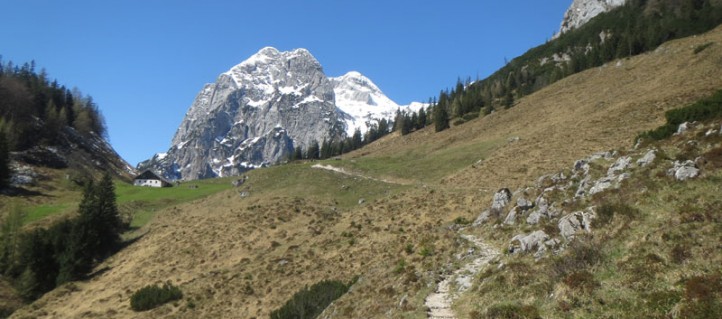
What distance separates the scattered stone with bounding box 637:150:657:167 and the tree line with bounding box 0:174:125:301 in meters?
62.4

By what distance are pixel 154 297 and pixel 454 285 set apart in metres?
29.3

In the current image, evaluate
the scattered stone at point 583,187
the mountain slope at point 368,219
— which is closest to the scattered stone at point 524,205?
the mountain slope at point 368,219

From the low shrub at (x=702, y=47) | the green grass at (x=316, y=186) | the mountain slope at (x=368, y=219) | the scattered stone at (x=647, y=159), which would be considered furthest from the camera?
the low shrub at (x=702, y=47)

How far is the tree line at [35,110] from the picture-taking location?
119 metres

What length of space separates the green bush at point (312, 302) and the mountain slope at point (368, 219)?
220cm

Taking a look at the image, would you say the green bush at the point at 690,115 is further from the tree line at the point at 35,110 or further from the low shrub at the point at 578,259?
the tree line at the point at 35,110

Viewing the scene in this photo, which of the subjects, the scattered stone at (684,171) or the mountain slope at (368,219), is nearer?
the scattered stone at (684,171)

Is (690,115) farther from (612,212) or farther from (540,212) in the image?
(612,212)

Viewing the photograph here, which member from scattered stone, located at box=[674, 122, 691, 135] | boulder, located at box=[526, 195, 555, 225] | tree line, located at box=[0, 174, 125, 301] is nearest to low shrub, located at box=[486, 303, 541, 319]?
boulder, located at box=[526, 195, 555, 225]

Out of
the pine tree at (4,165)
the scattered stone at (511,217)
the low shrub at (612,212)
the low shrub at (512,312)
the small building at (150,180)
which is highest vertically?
the pine tree at (4,165)

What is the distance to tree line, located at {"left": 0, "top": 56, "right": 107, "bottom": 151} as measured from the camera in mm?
119375

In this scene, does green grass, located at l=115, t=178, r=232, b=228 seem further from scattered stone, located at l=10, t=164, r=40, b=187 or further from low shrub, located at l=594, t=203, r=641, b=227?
low shrub, located at l=594, t=203, r=641, b=227

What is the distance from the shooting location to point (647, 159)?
23.2 meters

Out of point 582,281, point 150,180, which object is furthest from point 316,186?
point 150,180
